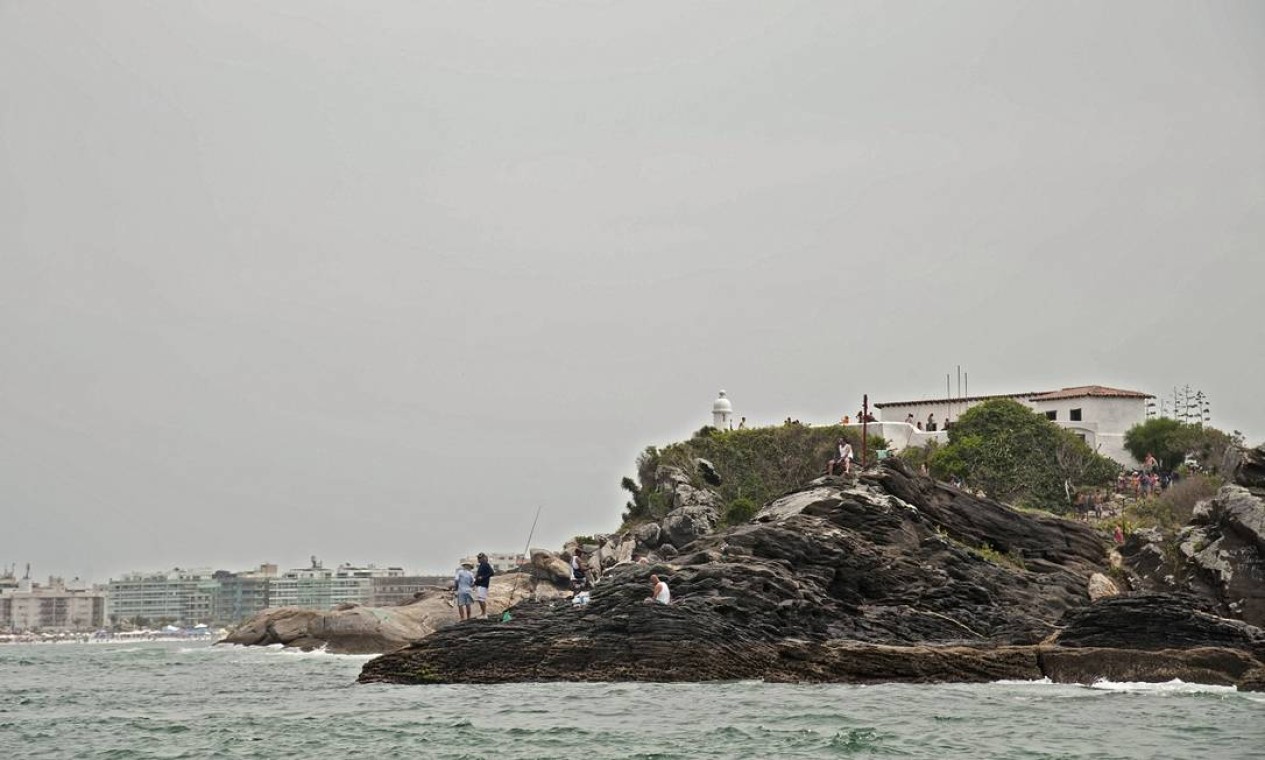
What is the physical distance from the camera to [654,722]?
83.4 feet

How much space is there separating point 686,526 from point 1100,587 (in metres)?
25.6

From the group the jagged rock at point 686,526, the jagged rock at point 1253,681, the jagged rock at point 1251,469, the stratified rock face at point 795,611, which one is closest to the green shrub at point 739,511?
the jagged rock at point 686,526

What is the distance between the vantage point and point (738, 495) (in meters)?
71.2

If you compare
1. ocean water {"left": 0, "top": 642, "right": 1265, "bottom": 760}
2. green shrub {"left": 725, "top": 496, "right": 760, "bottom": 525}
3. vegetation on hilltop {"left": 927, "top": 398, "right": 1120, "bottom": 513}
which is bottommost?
ocean water {"left": 0, "top": 642, "right": 1265, "bottom": 760}

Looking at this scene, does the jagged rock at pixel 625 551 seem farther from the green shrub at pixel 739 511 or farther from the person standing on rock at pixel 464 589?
the person standing on rock at pixel 464 589

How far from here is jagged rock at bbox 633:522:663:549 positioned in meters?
66.0

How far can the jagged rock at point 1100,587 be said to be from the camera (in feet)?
136

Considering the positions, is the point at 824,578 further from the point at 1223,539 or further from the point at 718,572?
the point at 1223,539

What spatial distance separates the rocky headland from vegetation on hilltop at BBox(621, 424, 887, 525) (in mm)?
25278

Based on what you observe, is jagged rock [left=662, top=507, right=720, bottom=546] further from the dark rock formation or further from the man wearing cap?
the man wearing cap

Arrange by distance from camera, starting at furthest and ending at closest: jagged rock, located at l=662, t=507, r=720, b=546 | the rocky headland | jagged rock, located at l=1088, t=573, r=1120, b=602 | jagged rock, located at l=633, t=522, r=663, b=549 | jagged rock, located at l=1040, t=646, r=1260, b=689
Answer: jagged rock, located at l=633, t=522, r=663, b=549
jagged rock, located at l=662, t=507, r=720, b=546
jagged rock, located at l=1088, t=573, r=1120, b=602
the rocky headland
jagged rock, located at l=1040, t=646, r=1260, b=689

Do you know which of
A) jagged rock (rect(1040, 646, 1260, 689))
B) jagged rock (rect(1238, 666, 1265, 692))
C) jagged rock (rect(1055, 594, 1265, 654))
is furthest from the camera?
jagged rock (rect(1055, 594, 1265, 654))

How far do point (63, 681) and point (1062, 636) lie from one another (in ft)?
100

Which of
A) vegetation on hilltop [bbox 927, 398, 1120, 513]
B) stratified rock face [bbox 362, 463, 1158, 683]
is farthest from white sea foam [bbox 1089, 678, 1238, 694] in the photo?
vegetation on hilltop [bbox 927, 398, 1120, 513]
